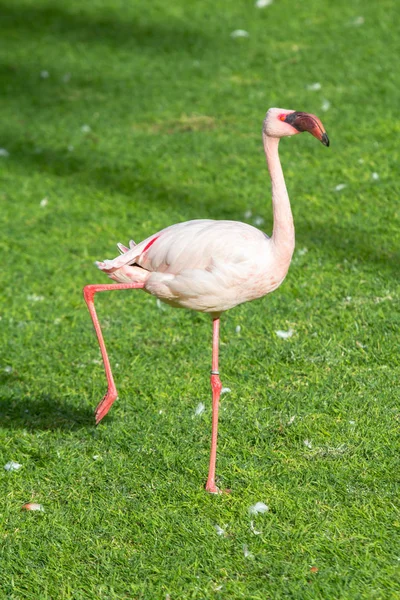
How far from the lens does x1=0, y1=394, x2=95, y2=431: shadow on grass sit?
17.4 feet

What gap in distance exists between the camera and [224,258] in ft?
13.8

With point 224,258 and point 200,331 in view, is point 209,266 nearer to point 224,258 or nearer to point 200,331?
point 224,258

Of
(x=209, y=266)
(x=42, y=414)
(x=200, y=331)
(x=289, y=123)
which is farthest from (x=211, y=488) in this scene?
(x=200, y=331)

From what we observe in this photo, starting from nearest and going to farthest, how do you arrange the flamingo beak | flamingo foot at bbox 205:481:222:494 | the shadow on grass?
the flamingo beak < flamingo foot at bbox 205:481:222:494 < the shadow on grass

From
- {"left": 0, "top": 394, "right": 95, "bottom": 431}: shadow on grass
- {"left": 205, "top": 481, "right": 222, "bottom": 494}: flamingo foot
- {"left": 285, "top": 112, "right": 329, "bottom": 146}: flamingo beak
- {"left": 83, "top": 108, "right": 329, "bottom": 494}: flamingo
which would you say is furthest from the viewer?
{"left": 0, "top": 394, "right": 95, "bottom": 431}: shadow on grass

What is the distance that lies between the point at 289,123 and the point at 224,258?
68cm

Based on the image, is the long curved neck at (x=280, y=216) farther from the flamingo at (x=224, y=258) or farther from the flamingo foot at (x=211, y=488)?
Result: the flamingo foot at (x=211, y=488)

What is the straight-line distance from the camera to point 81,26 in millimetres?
12656

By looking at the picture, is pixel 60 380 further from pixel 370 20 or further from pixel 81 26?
pixel 81 26

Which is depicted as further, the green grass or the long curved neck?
the long curved neck

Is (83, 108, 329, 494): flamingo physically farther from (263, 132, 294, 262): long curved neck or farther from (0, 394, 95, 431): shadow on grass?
(0, 394, 95, 431): shadow on grass

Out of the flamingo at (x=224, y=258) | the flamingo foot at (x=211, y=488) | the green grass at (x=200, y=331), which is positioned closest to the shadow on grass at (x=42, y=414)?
the green grass at (x=200, y=331)

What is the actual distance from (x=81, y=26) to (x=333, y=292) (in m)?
7.81

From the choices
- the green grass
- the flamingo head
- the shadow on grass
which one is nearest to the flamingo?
the flamingo head
